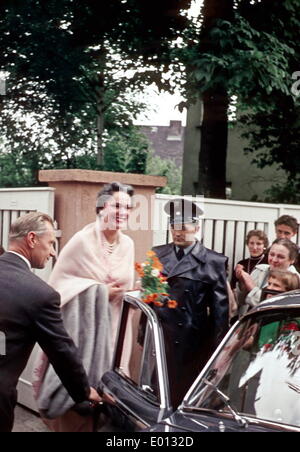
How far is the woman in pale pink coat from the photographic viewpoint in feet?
12.1

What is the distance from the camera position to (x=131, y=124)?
26.2 feet

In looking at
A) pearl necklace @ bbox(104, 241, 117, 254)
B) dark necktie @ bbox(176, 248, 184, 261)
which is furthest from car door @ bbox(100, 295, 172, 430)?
dark necktie @ bbox(176, 248, 184, 261)

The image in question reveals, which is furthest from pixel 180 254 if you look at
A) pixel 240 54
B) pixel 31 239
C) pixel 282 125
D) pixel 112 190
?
pixel 282 125

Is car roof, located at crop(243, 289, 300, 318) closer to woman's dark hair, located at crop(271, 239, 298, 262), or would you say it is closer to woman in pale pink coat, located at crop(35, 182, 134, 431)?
woman in pale pink coat, located at crop(35, 182, 134, 431)

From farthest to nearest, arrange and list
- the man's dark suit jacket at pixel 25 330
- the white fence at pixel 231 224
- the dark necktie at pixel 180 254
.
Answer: the white fence at pixel 231 224
the dark necktie at pixel 180 254
the man's dark suit jacket at pixel 25 330

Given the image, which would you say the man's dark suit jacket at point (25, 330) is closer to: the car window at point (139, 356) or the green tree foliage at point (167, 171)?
the car window at point (139, 356)

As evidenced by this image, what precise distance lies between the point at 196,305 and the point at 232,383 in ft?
5.60

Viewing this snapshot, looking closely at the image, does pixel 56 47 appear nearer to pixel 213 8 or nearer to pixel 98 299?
pixel 213 8

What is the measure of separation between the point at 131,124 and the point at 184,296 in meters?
4.07

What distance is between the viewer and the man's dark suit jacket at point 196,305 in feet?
13.9

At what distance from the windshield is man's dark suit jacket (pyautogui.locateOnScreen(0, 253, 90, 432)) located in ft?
2.00
